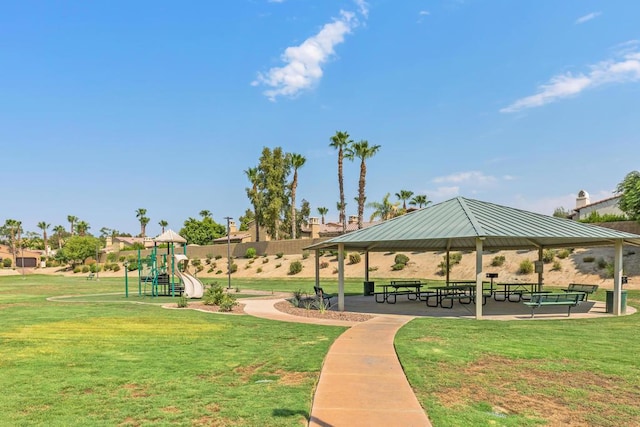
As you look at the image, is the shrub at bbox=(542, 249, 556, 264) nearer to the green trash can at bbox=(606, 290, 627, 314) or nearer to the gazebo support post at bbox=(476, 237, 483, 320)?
the green trash can at bbox=(606, 290, 627, 314)

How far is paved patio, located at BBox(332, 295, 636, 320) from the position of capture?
15.9 meters

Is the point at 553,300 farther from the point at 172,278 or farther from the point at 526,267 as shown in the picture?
the point at 526,267

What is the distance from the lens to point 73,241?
83.0 m

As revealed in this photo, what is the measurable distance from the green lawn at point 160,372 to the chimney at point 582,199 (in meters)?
51.5

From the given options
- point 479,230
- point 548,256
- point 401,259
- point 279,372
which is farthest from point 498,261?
point 279,372

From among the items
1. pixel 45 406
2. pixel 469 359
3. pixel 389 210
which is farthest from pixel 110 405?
pixel 389 210

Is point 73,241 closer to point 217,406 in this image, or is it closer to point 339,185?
point 339,185

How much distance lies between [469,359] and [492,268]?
112ft

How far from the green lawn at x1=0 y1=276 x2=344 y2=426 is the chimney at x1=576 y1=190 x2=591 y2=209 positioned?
51538 millimetres

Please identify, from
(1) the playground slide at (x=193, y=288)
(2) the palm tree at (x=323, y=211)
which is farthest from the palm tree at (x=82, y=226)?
(1) the playground slide at (x=193, y=288)

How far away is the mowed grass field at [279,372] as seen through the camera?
5977 mm

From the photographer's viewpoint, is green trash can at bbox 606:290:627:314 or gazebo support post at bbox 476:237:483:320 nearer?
gazebo support post at bbox 476:237:483:320

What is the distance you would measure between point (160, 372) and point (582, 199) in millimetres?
57414

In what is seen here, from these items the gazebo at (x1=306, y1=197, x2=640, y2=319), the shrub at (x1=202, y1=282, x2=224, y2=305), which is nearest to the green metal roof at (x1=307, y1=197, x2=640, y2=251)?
the gazebo at (x1=306, y1=197, x2=640, y2=319)
